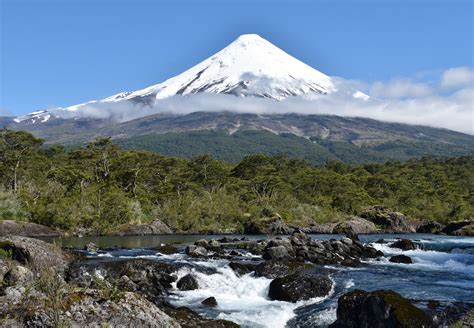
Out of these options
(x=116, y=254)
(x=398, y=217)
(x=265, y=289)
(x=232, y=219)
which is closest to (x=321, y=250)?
(x=265, y=289)

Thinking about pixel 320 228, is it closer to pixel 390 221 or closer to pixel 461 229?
pixel 390 221

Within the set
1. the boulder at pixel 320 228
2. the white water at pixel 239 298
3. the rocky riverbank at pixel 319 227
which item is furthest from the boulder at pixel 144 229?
the white water at pixel 239 298

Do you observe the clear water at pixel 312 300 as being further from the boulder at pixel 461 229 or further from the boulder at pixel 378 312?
the boulder at pixel 461 229

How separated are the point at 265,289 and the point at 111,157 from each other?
48.2 meters

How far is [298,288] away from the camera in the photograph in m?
16.2

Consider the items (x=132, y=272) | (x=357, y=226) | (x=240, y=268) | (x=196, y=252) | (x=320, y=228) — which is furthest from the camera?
(x=357, y=226)

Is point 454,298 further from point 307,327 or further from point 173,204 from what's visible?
point 173,204

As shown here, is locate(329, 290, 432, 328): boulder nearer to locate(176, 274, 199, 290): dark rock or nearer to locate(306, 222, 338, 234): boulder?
locate(176, 274, 199, 290): dark rock

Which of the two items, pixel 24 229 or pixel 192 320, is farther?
pixel 24 229

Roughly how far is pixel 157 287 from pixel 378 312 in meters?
9.09

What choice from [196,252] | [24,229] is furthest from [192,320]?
[24,229]

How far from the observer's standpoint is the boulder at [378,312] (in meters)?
11.1

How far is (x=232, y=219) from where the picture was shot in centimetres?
5375

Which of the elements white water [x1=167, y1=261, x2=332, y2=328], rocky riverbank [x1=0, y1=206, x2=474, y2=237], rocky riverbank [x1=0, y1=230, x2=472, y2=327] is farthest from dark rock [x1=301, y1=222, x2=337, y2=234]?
white water [x1=167, y1=261, x2=332, y2=328]
